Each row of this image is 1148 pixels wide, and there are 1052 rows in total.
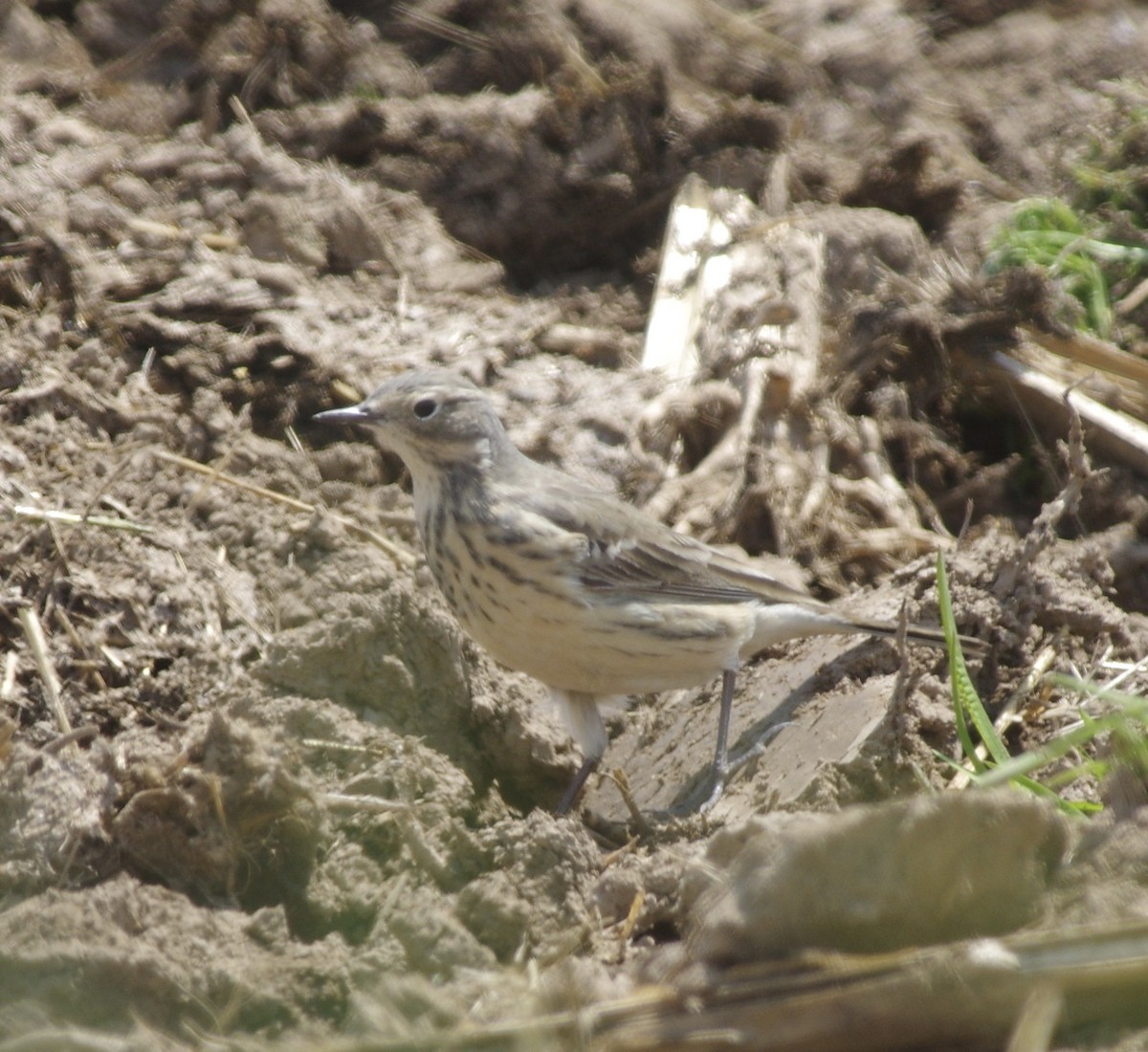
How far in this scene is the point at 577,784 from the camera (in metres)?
5.77

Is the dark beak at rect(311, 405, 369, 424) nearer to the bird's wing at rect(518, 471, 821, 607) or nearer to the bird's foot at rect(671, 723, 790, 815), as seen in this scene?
the bird's wing at rect(518, 471, 821, 607)

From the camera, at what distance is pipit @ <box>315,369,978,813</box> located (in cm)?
583

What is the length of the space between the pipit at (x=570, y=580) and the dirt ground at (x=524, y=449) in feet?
0.71

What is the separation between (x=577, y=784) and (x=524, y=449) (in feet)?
7.26

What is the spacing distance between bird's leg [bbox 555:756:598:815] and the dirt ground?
141 mm

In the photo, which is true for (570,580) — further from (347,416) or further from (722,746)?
(347,416)

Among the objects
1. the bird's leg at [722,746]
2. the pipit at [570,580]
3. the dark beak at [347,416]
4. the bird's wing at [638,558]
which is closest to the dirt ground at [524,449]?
the bird's leg at [722,746]

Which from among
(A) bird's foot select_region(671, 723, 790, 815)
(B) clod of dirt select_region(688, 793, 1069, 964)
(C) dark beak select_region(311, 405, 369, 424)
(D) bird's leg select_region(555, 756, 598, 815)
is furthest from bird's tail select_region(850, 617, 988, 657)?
(C) dark beak select_region(311, 405, 369, 424)

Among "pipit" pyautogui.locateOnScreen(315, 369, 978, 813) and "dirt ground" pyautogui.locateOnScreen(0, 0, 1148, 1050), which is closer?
"dirt ground" pyautogui.locateOnScreen(0, 0, 1148, 1050)

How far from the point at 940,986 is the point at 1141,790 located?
125 centimetres

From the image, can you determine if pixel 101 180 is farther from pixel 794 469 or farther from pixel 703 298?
pixel 794 469

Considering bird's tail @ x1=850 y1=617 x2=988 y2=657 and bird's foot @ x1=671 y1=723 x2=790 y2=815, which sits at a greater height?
bird's tail @ x1=850 y1=617 x2=988 y2=657

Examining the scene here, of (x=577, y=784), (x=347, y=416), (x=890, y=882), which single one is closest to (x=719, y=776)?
(x=577, y=784)

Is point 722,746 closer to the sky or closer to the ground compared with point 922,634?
closer to the ground
